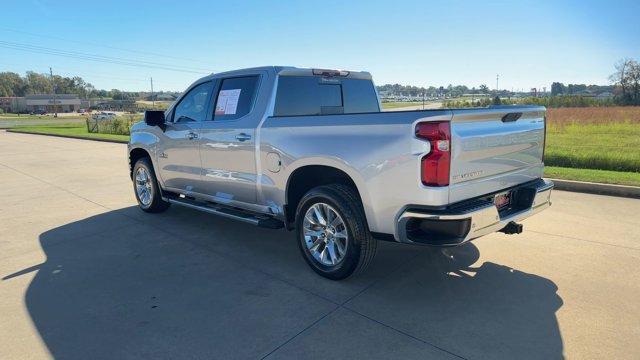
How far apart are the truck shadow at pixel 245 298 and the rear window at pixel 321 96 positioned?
5.15 ft

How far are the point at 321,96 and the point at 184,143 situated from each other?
1.92 meters

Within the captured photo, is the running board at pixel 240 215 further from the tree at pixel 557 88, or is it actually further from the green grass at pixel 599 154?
the tree at pixel 557 88

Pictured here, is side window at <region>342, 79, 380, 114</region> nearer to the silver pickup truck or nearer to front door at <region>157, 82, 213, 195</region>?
the silver pickup truck

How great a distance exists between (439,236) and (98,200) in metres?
6.46

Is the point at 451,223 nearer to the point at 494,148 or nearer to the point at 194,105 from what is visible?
the point at 494,148

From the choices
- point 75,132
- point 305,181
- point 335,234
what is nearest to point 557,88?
point 75,132

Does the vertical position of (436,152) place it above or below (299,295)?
above

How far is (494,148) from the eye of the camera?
12.1ft

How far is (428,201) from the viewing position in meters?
3.28

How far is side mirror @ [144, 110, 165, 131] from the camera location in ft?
19.5

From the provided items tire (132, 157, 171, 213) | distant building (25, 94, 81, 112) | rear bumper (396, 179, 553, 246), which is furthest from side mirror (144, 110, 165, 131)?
distant building (25, 94, 81, 112)

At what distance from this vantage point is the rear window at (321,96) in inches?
187

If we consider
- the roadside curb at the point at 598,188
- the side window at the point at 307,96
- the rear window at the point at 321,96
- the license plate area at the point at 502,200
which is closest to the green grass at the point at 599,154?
the roadside curb at the point at 598,188

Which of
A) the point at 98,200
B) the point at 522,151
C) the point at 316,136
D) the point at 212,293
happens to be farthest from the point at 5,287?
the point at 522,151
